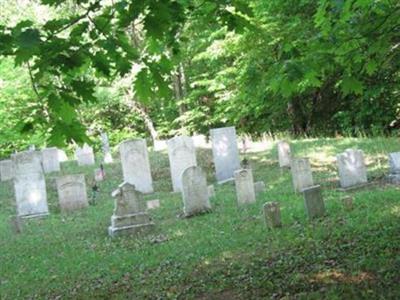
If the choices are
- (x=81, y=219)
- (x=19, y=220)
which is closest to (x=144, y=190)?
(x=81, y=219)

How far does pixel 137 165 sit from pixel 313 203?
808cm

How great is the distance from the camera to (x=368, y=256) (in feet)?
22.5

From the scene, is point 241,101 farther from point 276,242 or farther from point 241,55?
point 276,242

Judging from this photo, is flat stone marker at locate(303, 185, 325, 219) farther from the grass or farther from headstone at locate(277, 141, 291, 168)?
headstone at locate(277, 141, 291, 168)

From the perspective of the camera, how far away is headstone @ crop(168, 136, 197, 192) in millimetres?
16375

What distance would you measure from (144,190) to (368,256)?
10.8m

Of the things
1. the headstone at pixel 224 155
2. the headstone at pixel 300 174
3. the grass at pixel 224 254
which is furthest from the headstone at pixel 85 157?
the headstone at pixel 300 174

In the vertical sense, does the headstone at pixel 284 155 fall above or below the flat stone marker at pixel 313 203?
Result: above

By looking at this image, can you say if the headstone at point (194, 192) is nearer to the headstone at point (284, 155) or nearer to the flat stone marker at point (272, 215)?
the flat stone marker at point (272, 215)

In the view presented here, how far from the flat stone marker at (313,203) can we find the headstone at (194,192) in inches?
131

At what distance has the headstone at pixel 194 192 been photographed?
41.4ft

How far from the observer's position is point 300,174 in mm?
13375

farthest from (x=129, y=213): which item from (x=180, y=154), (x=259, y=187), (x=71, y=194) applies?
(x=180, y=154)

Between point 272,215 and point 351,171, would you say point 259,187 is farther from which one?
point 272,215
